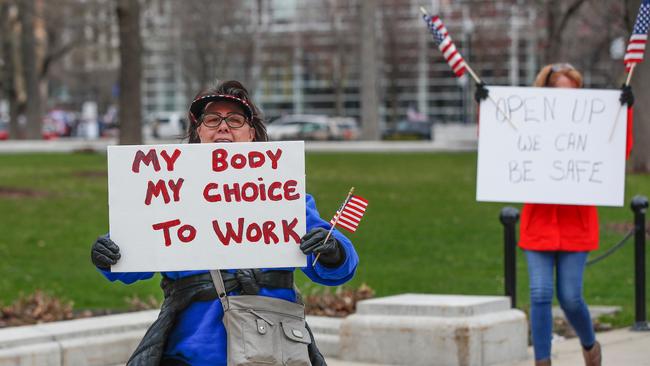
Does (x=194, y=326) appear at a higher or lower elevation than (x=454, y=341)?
higher

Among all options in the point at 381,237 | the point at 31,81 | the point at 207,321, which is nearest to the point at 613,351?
the point at 207,321

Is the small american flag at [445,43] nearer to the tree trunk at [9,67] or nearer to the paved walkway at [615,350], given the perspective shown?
the paved walkway at [615,350]

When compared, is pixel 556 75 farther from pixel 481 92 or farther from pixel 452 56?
pixel 452 56

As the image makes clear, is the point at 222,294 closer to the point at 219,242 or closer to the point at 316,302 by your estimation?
the point at 219,242

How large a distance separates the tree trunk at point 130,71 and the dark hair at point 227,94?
22297 mm

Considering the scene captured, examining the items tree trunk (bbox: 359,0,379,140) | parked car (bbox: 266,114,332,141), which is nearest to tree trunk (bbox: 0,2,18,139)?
parked car (bbox: 266,114,332,141)

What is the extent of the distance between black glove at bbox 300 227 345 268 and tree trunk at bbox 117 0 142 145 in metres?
22.8

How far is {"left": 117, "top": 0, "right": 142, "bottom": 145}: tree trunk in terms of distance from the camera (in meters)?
26.8

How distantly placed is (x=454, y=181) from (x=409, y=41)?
188 feet

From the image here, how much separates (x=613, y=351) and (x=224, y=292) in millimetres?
4756

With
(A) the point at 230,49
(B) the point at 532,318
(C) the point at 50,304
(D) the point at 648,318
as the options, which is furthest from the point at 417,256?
(A) the point at 230,49

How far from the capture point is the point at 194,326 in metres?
4.28

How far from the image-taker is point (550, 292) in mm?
7160

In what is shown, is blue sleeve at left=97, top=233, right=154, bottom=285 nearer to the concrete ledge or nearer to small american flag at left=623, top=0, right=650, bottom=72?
the concrete ledge
